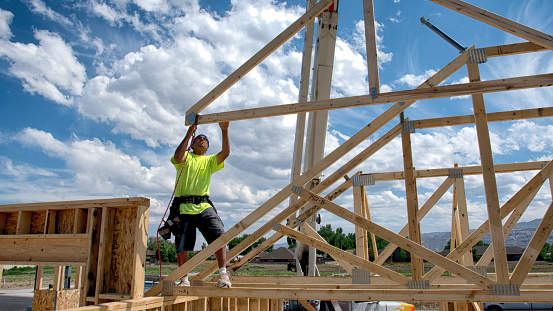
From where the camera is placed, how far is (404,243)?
4.14 m

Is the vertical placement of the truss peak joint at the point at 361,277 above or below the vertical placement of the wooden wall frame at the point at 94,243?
below

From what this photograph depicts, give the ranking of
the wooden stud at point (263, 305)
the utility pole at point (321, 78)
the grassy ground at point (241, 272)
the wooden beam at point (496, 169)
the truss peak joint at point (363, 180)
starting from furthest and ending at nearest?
the grassy ground at point (241, 272) < the utility pole at point (321, 78) < the truss peak joint at point (363, 180) < the wooden beam at point (496, 169) < the wooden stud at point (263, 305)

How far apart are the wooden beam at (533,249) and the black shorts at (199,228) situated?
310 centimetres

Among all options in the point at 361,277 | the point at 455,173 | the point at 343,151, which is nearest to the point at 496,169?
the point at 455,173

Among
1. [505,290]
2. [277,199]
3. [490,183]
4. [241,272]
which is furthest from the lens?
[241,272]

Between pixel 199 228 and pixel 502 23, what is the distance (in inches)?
153

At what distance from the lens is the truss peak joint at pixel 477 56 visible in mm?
4121

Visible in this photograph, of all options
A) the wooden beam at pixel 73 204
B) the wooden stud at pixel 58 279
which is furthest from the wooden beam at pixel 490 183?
the wooden stud at pixel 58 279

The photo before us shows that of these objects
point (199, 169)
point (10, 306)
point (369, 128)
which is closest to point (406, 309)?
point (369, 128)

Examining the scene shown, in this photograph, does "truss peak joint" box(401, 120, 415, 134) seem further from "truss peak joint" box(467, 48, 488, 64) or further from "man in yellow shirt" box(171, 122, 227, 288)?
"man in yellow shirt" box(171, 122, 227, 288)

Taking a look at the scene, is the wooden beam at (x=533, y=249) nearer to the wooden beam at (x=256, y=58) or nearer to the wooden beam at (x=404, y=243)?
the wooden beam at (x=404, y=243)

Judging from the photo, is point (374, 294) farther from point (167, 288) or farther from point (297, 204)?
point (167, 288)

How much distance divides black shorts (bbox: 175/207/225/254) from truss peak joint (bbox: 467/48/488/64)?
332 cm

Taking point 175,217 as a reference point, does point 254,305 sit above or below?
below
